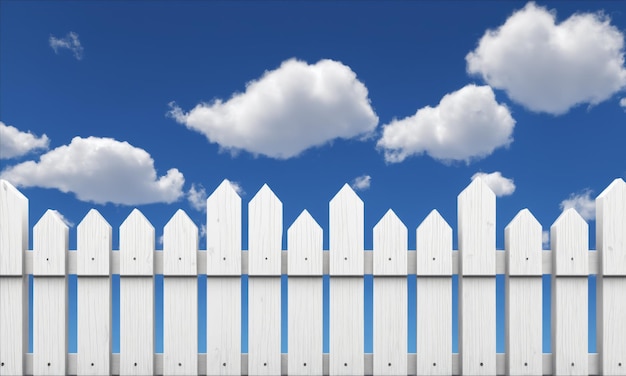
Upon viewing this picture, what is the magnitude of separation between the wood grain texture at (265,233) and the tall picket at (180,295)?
17.6 inches

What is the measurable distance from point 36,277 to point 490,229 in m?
3.61

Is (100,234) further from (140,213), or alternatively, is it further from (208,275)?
(208,275)

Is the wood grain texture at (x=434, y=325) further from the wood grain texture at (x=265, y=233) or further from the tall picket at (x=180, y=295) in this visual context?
the tall picket at (x=180, y=295)

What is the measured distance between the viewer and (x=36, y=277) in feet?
15.2

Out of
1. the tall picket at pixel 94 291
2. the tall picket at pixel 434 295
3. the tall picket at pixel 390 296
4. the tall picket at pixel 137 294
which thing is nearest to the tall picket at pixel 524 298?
the tall picket at pixel 434 295

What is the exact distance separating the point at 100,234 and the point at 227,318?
3.94 ft

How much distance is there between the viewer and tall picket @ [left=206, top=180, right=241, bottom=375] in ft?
14.8

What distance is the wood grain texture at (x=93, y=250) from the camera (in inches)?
180

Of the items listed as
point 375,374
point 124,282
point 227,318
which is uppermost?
point 124,282

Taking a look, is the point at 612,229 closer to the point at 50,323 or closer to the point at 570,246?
the point at 570,246

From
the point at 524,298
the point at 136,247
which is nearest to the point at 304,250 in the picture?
the point at 136,247

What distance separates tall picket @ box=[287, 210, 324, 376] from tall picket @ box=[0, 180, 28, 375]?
7.07 ft

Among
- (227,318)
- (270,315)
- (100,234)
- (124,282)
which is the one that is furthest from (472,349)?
(100,234)

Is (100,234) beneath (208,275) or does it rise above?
above
